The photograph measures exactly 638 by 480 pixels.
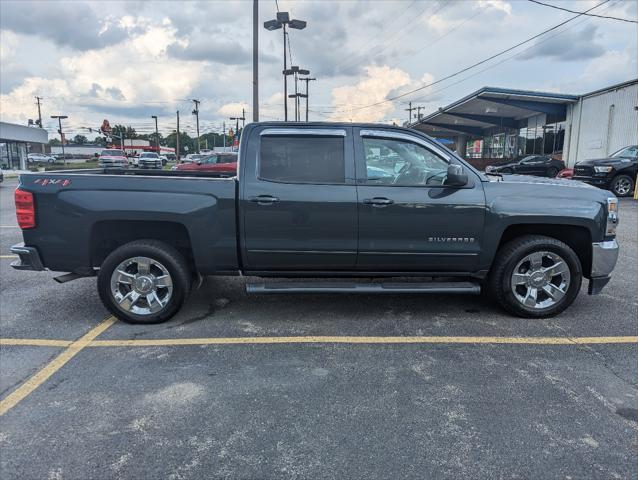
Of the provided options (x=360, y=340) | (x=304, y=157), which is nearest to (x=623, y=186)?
(x=304, y=157)

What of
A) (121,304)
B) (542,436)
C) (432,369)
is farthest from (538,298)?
(121,304)

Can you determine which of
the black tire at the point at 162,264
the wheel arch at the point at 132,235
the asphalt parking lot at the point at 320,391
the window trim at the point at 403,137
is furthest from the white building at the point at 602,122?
the black tire at the point at 162,264

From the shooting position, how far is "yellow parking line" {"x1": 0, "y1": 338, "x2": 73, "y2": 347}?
4314mm

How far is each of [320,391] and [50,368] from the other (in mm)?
2107

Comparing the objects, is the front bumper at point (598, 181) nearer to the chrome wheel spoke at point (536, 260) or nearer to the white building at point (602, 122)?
the white building at point (602, 122)

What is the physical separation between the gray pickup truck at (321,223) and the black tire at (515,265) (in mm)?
13

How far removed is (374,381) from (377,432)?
65 cm

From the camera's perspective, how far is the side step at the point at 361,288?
4664mm

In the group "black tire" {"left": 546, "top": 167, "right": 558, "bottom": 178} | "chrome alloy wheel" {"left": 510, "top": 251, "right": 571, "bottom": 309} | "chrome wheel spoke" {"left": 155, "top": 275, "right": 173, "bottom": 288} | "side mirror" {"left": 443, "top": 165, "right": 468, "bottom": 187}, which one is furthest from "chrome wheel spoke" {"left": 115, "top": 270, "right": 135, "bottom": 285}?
"black tire" {"left": 546, "top": 167, "right": 558, "bottom": 178}

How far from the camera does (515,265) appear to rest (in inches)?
188

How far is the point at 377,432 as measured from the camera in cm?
298

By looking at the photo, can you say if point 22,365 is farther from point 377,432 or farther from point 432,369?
point 432,369

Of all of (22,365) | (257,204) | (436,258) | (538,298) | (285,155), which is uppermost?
(285,155)

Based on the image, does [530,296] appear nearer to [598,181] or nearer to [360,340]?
[360,340]
